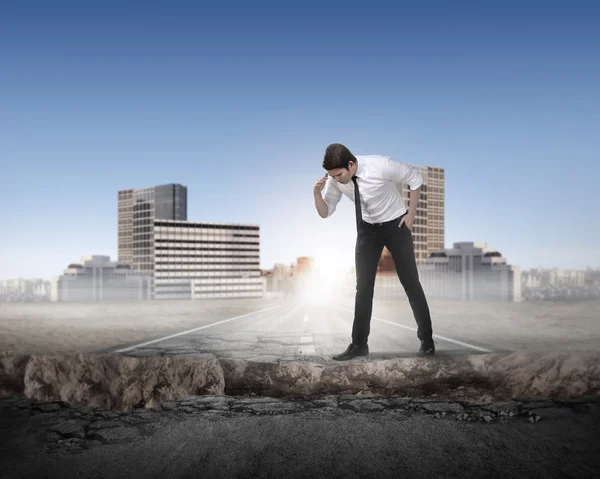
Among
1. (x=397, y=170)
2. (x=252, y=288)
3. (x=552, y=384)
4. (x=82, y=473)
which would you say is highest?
(x=397, y=170)

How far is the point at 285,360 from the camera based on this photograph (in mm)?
3484

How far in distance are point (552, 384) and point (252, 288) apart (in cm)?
13951

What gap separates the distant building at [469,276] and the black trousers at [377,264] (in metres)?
39.1

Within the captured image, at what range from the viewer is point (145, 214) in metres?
166

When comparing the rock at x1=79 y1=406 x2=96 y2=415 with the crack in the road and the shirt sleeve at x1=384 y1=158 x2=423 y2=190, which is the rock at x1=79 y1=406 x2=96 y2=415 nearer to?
the crack in the road

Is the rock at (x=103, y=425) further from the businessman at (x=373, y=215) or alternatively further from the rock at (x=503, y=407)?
the rock at (x=503, y=407)

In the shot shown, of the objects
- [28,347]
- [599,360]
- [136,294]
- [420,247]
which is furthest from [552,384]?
[420,247]

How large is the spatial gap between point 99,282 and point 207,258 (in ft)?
192

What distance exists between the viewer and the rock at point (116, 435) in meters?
2.62

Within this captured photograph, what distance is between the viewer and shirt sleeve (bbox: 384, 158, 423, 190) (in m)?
3.49

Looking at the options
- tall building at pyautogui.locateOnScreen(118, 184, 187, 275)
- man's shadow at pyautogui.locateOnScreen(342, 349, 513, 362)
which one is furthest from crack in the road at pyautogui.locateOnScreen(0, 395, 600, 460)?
tall building at pyautogui.locateOnScreen(118, 184, 187, 275)

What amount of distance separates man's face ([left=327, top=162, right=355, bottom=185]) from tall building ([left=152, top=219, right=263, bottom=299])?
125056mm

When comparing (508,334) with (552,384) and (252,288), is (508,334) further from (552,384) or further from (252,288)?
(252,288)

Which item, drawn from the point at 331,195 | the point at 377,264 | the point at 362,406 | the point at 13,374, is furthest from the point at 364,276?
the point at 13,374
